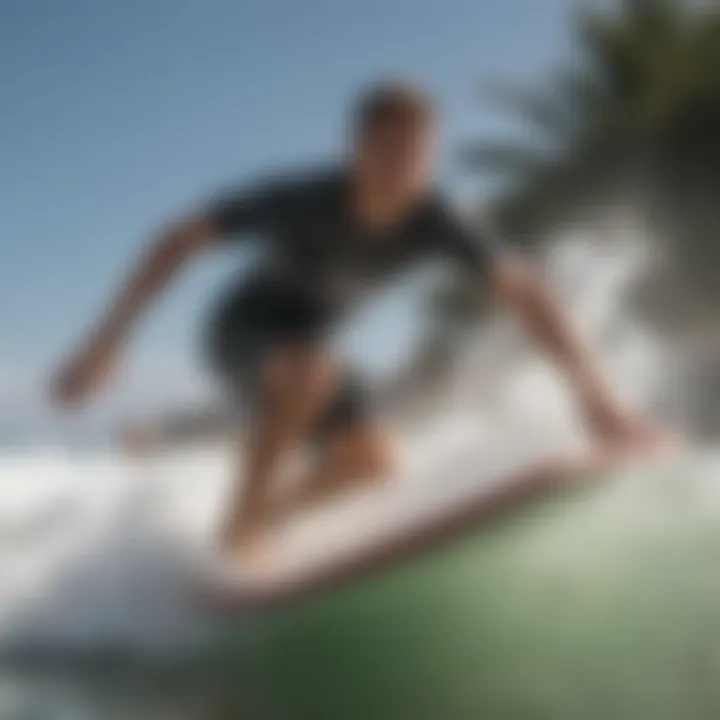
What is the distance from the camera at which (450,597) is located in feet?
3.34

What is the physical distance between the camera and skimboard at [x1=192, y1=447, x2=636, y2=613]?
1.03 metres

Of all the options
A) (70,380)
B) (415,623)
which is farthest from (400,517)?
(70,380)

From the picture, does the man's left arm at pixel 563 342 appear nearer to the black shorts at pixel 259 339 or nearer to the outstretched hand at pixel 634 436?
the outstretched hand at pixel 634 436

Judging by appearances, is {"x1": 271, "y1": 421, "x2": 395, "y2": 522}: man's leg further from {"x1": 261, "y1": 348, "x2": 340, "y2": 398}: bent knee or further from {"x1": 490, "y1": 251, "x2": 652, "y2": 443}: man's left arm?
{"x1": 490, "y1": 251, "x2": 652, "y2": 443}: man's left arm

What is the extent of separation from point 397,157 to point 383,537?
319 millimetres

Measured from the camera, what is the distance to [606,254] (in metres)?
1.08

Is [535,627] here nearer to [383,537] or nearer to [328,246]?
[383,537]

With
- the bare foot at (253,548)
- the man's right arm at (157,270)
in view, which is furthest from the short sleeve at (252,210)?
the bare foot at (253,548)

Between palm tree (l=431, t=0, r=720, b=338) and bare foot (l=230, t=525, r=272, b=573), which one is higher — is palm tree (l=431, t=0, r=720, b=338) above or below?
above

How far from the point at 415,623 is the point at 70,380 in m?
0.35

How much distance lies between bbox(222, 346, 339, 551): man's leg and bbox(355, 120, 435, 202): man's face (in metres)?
0.16

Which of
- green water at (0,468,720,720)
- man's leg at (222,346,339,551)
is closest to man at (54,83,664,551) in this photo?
man's leg at (222,346,339,551)

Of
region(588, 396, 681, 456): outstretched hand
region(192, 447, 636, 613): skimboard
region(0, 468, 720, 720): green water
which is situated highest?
region(588, 396, 681, 456): outstretched hand

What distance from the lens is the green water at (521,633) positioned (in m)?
1.00
